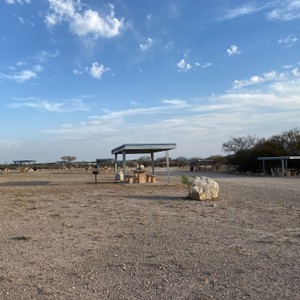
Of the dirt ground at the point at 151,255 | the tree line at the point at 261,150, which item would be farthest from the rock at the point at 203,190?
the tree line at the point at 261,150

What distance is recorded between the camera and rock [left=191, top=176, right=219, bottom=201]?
15.4 metres

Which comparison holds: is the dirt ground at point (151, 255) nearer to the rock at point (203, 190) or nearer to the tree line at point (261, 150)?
the rock at point (203, 190)

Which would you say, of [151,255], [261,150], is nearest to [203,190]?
[151,255]

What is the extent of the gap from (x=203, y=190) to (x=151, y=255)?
907 cm

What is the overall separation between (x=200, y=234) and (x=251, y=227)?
4.90 feet

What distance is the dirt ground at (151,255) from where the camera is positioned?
15.7 ft

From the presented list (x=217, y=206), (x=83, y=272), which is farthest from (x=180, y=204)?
(x=83, y=272)

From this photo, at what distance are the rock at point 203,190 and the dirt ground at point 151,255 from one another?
3291 millimetres

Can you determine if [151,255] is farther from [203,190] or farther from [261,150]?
[261,150]

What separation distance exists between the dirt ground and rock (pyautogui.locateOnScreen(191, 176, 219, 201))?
10.8 ft

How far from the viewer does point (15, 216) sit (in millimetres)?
11617

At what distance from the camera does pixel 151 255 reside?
657 centimetres

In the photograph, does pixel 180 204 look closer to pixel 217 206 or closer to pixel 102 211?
pixel 217 206

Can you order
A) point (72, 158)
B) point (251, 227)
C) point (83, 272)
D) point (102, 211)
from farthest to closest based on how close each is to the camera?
point (72, 158)
point (102, 211)
point (251, 227)
point (83, 272)
